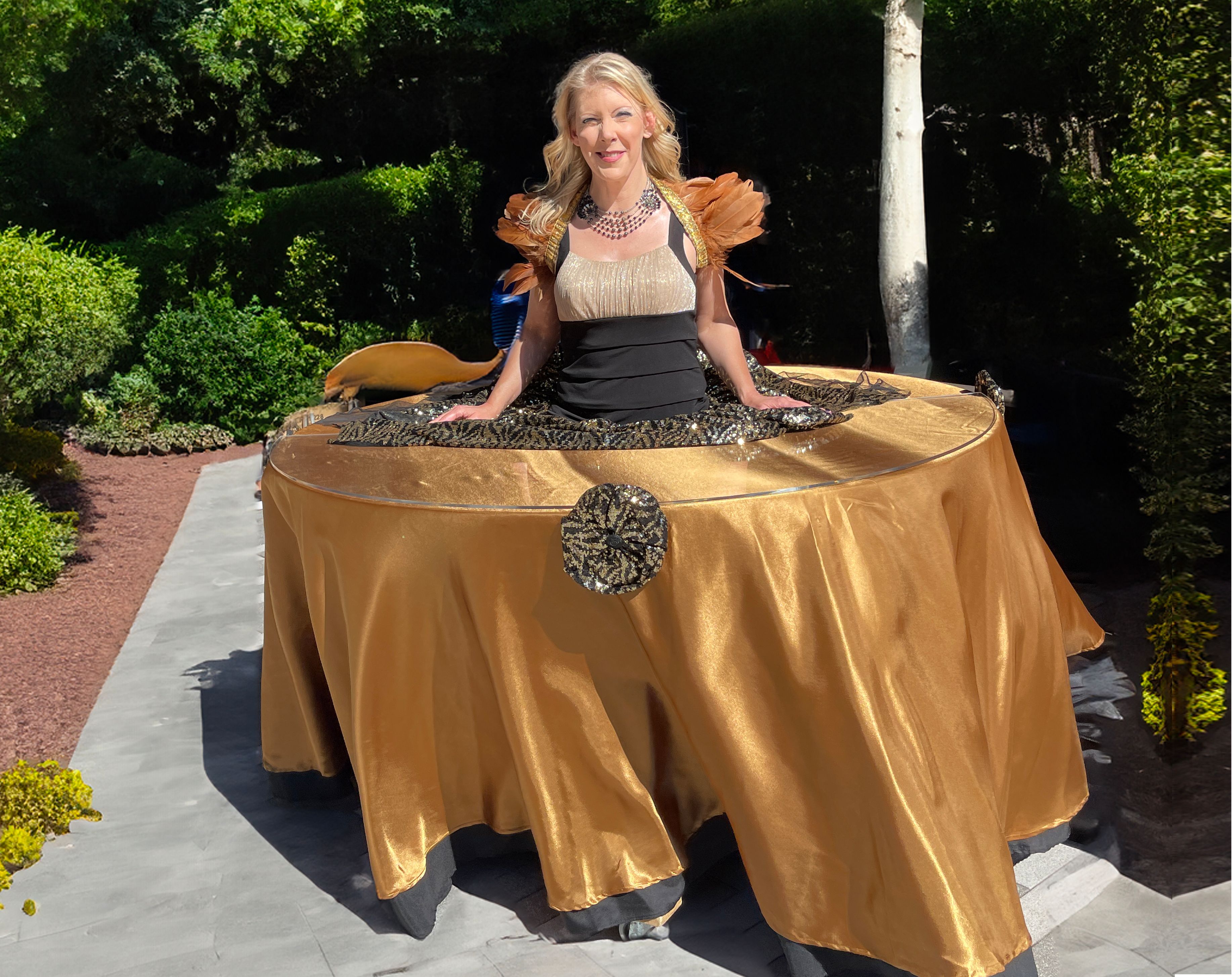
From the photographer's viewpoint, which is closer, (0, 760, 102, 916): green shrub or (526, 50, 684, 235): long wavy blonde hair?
(526, 50, 684, 235): long wavy blonde hair

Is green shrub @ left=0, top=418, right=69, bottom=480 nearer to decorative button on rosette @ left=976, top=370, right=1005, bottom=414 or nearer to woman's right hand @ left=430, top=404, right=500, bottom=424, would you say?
woman's right hand @ left=430, top=404, right=500, bottom=424

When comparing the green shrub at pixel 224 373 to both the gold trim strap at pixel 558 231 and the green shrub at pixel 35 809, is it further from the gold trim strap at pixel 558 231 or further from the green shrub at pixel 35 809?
the gold trim strap at pixel 558 231

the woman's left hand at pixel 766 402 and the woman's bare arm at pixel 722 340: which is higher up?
the woman's bare arm at pixel 722 340

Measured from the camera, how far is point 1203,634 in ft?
8.47

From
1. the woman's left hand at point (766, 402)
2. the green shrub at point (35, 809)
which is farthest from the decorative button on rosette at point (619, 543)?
the green shrub at point (35, 809)

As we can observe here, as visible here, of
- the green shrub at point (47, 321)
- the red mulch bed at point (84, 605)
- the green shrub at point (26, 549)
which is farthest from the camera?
the green shrub at point (47, 321)

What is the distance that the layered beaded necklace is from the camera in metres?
3.11

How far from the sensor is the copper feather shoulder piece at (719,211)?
125 inches

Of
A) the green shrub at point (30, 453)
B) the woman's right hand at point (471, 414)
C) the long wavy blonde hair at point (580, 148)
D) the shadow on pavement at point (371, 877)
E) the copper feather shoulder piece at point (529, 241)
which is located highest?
→ the long wavy blonde hair at point (580, 148)

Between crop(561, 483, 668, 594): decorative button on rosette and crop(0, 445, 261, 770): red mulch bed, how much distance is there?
2806 millimetres

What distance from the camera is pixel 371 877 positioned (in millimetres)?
3180

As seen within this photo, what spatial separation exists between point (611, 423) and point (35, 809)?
215 cm

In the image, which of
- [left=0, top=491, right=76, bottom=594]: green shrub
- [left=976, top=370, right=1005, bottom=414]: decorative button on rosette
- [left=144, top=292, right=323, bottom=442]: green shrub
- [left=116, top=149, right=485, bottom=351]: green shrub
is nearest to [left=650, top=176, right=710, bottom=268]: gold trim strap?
[left=976, top=370, right=1005, bottom=414]: decorative button on rosette

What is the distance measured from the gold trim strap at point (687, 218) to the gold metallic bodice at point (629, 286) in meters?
0.10
